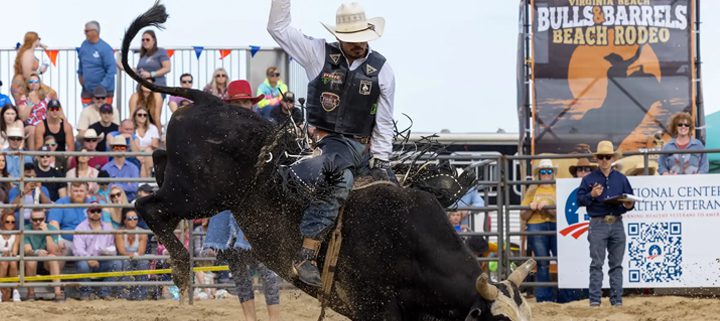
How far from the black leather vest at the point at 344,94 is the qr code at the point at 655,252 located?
15.5 ft

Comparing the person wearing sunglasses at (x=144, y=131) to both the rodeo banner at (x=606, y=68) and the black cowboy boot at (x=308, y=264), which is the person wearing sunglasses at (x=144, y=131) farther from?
the black cowboy boot at (x=308, y=264)

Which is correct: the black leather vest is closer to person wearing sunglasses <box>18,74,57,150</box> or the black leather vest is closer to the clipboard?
the clipboard

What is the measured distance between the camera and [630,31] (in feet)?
43.6

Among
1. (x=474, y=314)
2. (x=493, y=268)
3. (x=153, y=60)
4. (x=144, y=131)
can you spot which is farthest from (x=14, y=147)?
(x=474, y=314)

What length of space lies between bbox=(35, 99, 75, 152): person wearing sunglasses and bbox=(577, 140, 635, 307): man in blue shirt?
17.2 ft

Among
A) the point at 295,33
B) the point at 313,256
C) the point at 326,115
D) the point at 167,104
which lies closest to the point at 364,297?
the point at 313,256

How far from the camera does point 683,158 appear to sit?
439 inches

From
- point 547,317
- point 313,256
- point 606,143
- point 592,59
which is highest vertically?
point 592,59

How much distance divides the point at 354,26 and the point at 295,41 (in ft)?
1.07

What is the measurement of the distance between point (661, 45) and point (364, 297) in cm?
808

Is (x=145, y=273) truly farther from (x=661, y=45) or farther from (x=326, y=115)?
(x=661, y=45)

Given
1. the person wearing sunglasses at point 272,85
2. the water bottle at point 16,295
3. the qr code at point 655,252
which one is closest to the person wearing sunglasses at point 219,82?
the person wearing sunglasses at point 272,85

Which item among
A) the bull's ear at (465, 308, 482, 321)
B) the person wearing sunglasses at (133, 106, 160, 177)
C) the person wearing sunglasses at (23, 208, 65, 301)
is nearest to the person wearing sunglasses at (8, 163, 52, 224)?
the person wearing sunglasses at (23, 208, 65, 301)

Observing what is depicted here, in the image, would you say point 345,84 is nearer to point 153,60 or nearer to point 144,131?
point 144,131
